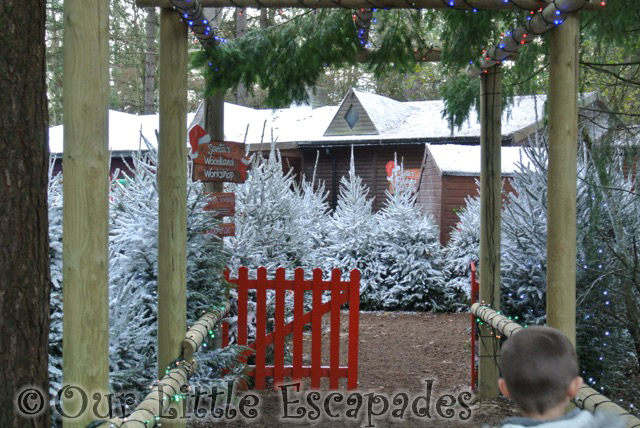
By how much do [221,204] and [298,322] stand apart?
57.2 inches

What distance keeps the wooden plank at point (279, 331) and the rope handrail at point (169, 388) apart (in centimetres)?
107

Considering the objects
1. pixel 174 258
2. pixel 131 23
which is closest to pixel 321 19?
pixel 174 258

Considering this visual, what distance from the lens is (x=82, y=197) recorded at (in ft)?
9.02

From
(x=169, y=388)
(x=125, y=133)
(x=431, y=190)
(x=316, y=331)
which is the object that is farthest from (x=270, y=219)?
(x=125, y=133)

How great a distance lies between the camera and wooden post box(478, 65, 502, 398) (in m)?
6.23

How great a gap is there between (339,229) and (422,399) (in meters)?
6.49

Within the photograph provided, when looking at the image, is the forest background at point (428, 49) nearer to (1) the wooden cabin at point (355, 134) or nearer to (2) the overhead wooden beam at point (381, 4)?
(2) the overhead wooden beam at point (381, 4)

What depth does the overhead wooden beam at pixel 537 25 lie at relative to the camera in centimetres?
407

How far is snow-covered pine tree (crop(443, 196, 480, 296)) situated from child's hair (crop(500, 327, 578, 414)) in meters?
9.93

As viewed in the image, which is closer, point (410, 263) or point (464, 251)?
point (410, 263)

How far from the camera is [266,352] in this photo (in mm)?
7340

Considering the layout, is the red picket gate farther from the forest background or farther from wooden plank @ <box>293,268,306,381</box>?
the forest background

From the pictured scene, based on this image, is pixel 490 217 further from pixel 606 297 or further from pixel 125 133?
pixel 125 133

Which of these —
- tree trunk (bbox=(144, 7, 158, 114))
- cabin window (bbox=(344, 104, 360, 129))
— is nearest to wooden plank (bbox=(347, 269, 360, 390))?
cabin window (bbox=(344, 104, 360, 129))
